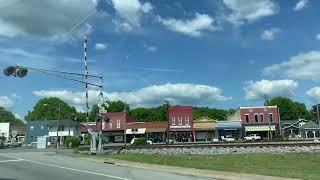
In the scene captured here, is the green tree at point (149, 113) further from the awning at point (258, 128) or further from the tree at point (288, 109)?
the awning at point (258, 128)

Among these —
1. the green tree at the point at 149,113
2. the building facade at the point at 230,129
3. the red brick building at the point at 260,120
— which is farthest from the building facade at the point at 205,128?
the green tree at the point at 149,113

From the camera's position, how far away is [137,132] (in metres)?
108

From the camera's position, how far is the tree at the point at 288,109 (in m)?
172

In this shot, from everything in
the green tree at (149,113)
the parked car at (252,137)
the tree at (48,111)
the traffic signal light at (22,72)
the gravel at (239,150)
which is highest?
the tree at (48,111)

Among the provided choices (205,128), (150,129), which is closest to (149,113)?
(150,129)

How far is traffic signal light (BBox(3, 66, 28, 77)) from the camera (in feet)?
114

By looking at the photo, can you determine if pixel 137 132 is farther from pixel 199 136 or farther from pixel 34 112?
pixel 34 112

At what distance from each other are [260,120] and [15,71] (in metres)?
74.7

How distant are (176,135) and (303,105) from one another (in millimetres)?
91223

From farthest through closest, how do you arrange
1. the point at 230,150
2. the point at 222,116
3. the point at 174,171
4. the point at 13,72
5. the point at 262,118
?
the point at 222,116 → the point at 262,118 → the point at 230,150 → the point at 13,72 → the point at 174,171

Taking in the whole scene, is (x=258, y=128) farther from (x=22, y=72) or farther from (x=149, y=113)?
(x=22, y=72)

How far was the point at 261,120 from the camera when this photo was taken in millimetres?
103188

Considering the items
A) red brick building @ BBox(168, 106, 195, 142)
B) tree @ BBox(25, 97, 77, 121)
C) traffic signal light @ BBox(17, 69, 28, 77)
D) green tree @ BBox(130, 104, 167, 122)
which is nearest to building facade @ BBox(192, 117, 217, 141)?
red brick building @ BBox(168, 106, 195, 142)

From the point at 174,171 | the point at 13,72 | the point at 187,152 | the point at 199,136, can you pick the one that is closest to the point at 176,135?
the point at 199,136
